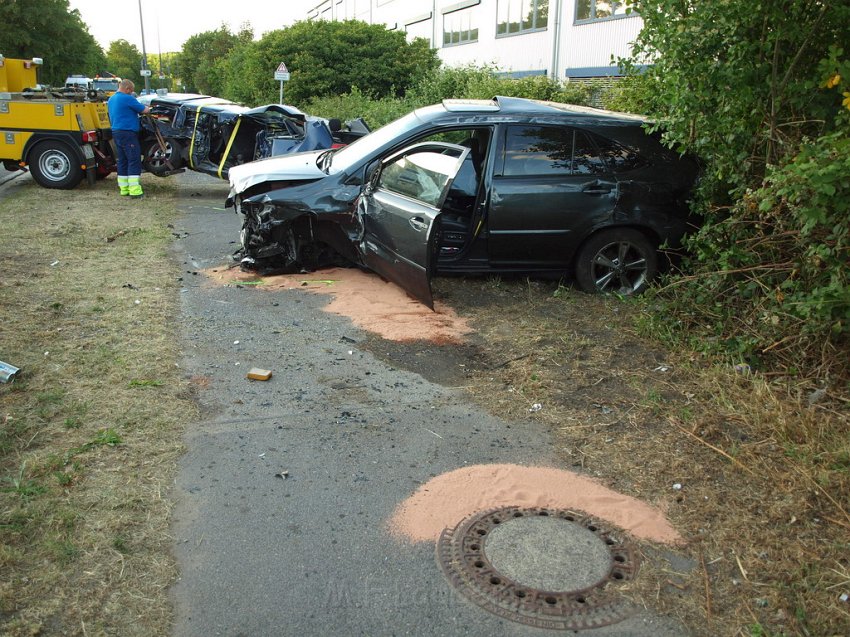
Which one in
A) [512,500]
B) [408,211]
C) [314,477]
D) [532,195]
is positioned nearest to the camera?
[512,500]

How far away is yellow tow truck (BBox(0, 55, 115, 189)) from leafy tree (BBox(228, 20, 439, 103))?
41.6 feet

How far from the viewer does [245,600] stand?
3037 millimetres

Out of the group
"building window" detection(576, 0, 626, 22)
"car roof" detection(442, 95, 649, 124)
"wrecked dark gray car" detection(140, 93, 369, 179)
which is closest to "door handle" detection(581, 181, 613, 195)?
"car roof" detection(442, 95, 649, 124)

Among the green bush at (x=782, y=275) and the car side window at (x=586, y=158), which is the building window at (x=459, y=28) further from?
the green bush at (x=782, y=275)

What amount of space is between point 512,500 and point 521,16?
25.8 metres


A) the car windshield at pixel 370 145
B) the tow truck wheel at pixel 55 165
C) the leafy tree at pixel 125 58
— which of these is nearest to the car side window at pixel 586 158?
the car windshield at pixel 370 145

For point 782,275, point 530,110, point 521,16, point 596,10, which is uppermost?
point 521,16

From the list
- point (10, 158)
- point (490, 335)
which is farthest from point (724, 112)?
point (10, 158)

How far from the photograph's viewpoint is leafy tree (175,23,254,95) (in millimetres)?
56500

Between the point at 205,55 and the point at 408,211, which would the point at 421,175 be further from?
the point at 205,55

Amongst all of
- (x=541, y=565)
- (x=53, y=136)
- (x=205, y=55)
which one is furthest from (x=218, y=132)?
(x=205, y=55)

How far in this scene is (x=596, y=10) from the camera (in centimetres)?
2197

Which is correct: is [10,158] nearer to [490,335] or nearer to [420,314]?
[420,314]

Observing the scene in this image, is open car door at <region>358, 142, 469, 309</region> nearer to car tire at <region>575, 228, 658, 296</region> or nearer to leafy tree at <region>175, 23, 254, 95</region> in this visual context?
car tire at <region>575, 228, 658, 296</region>
